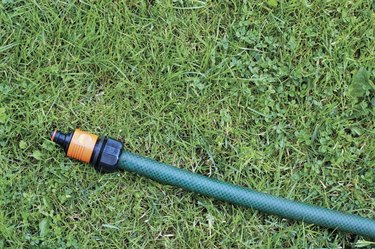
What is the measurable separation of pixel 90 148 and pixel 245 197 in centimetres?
81

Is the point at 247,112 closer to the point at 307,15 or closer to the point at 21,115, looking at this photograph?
the point at 307,15

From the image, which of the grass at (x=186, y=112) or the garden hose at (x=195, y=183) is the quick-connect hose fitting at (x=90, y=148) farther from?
the grass at (x=186, y=112)

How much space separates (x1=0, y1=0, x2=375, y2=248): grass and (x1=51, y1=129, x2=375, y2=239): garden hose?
92 millimetres

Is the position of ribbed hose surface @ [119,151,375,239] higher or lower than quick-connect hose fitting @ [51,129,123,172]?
lower

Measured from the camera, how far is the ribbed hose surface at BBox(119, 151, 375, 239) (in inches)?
119

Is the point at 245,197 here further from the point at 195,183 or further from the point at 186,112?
the point at 186,112

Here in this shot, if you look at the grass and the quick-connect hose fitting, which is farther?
A: the grass

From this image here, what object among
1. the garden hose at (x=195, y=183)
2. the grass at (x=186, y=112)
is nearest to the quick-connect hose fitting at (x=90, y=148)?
the garden hose at (x=195, y=183)

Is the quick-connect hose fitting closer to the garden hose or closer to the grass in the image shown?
the garden hose

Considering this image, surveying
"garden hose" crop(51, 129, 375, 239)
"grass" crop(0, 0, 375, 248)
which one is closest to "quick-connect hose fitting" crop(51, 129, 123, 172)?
"garden hose" crop(51, 129, 375, 239)

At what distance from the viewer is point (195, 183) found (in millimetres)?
3029

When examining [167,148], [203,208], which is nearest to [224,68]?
[167,148]

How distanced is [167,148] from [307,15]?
3.42ft

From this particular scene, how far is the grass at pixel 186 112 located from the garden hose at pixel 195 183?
0.09m
